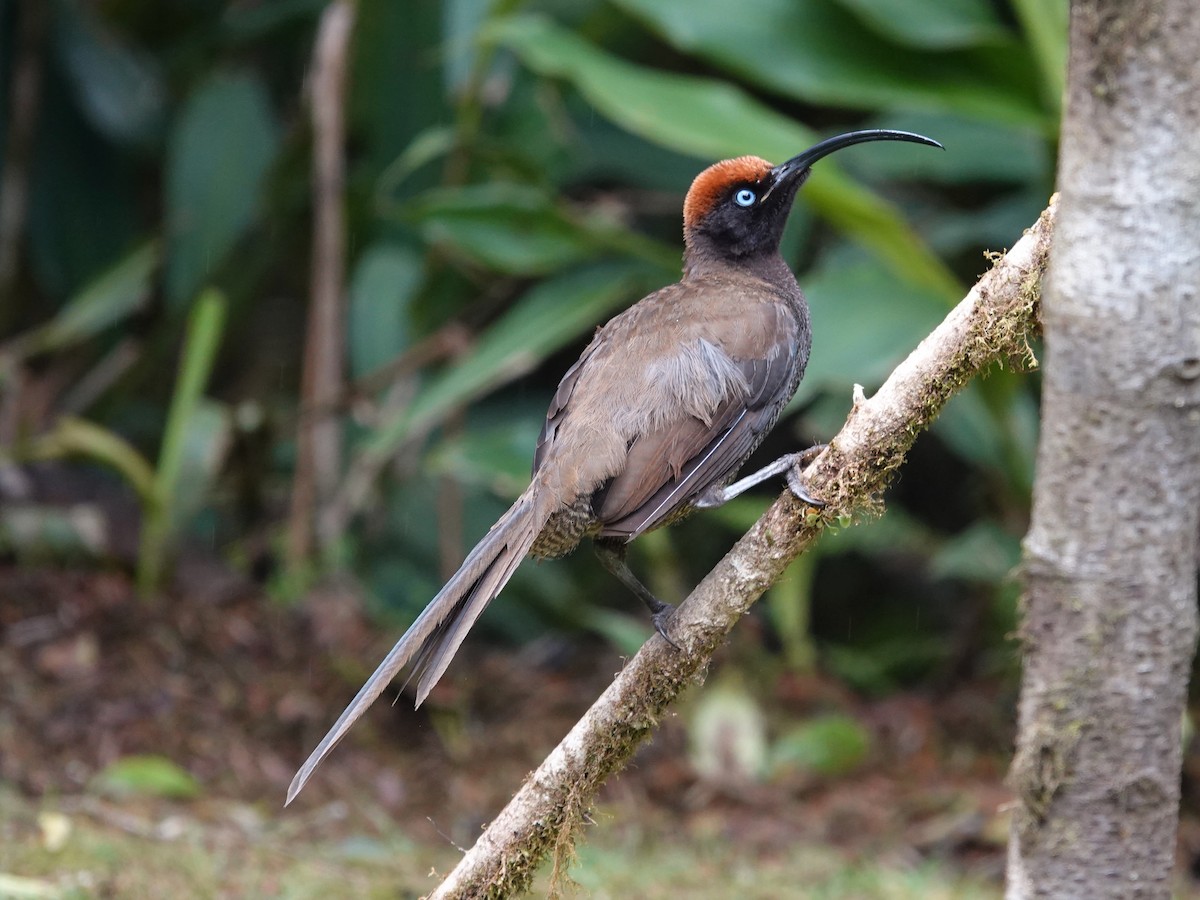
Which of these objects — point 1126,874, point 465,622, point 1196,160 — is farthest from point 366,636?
point 1196,160

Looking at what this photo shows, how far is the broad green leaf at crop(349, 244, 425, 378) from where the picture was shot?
612cm

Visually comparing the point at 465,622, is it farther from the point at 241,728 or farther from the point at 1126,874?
the point at 241,728

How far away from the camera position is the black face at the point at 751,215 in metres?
3.50

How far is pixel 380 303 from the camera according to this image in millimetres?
6184

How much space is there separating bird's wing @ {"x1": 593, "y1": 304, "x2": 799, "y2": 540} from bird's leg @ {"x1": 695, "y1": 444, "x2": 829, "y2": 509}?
0.10ft

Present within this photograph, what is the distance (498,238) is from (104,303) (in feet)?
6.29

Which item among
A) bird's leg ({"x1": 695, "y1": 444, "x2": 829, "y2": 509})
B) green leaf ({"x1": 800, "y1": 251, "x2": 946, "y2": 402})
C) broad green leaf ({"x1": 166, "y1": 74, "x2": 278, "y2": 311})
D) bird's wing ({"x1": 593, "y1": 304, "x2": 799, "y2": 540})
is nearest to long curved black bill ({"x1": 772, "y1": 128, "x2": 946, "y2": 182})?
bird's wing ({"x1": 593, "y1": 304, "x2": 799, "y2": 540})

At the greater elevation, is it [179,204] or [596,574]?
[179,204]

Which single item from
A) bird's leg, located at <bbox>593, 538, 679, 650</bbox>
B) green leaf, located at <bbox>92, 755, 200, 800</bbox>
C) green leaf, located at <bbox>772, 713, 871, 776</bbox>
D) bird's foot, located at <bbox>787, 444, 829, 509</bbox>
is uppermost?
bird's foot, located at <bbox>787, 444, 829, 509</bbox>

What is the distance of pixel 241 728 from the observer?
195 inches

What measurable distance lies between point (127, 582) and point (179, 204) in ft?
5.92

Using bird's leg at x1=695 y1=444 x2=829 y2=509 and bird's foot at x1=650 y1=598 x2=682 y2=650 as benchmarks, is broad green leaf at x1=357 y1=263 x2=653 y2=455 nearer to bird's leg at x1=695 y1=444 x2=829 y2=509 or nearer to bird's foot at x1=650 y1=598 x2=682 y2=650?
bird's leg at x1=695 y1=444 x2=829 y2=509

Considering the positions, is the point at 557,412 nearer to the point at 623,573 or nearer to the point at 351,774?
the point at 623,573

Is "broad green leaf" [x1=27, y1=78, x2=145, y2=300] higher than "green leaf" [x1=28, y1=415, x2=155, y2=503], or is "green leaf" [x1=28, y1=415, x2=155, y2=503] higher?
"broad green leaf" [x1=27, y1=78, x2=145, y2=300]
